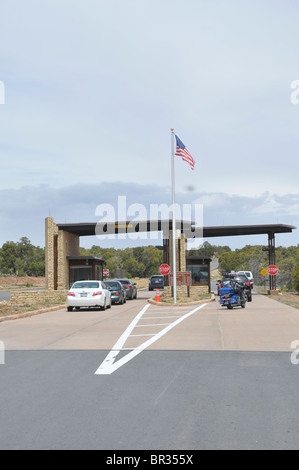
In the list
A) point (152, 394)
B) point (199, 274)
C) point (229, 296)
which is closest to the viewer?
point (152, 394)

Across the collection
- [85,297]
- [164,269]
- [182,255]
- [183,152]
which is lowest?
[85,297]

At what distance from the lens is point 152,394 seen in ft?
24.6

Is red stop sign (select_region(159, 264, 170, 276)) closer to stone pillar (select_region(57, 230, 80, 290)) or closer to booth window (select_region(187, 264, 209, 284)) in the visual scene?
booth window (select_region(187, 264, 209, 284))

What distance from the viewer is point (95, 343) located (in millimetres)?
12719

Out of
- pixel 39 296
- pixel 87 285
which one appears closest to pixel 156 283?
pixel 39 296

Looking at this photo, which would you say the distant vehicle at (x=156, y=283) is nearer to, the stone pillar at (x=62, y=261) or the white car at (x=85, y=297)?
the stone pillar at (x=62, y=261)

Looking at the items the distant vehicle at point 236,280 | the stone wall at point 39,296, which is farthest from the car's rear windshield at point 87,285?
the stone wall at point 39,296

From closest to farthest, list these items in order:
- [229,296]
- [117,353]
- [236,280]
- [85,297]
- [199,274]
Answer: [117,353] < [229,296] < [85,297] < [236,280] < [199,274]

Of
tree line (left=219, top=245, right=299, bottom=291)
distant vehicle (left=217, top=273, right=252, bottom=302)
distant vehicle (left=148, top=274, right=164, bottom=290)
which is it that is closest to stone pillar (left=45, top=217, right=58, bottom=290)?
distant vehicle (left=217, top=273, right=252, bottom=302)

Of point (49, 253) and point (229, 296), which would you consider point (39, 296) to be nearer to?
point (49, 253)

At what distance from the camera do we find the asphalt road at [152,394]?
5.55 metres

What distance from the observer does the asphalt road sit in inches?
218

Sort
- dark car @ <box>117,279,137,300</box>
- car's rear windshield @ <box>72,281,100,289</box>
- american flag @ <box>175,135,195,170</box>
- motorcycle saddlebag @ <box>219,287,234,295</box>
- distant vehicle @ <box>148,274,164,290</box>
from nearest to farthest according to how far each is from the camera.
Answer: motorcycle saddlebag @ <box>219,287,234,295</box>, car's rear windshield @ <box>72,281,100,289</box>, american flag @ <box>175,135,195,170</box>, dark car @ <box>117,279,137,300</box>, distant vehicle @ <box>148,274,164,290</box>
